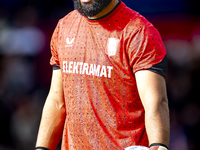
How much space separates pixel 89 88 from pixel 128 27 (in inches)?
17.8

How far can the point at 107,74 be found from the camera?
2.12 meters

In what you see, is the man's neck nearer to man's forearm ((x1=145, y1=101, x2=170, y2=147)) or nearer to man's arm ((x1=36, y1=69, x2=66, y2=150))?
man's arm ((x1=36, y1=69, x2=66, y2=150))

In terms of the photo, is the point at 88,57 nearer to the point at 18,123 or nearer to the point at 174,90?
the point at 174,90

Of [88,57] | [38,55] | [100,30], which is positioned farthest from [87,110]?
[38,55]

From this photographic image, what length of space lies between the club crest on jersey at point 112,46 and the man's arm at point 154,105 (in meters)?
0.20

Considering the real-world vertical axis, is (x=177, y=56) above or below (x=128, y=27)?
below

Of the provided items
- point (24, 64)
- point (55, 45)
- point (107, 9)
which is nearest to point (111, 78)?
point (107, 9)

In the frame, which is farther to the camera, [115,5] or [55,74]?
[55,74]

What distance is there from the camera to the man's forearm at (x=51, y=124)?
246cm

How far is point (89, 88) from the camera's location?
220 cm

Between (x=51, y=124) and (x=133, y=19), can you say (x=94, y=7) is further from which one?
(x=51, y=124)

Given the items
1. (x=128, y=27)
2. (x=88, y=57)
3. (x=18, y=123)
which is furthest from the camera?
(x=18, y=123)

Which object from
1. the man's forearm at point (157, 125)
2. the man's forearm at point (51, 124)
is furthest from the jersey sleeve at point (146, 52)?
the man's forearm at point (51, 124)

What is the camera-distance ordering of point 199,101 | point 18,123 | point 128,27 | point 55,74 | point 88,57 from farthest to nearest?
1. point 18,123
2. point 199,101
3. point 55,74
4. point 88,57
5. point 128,27
